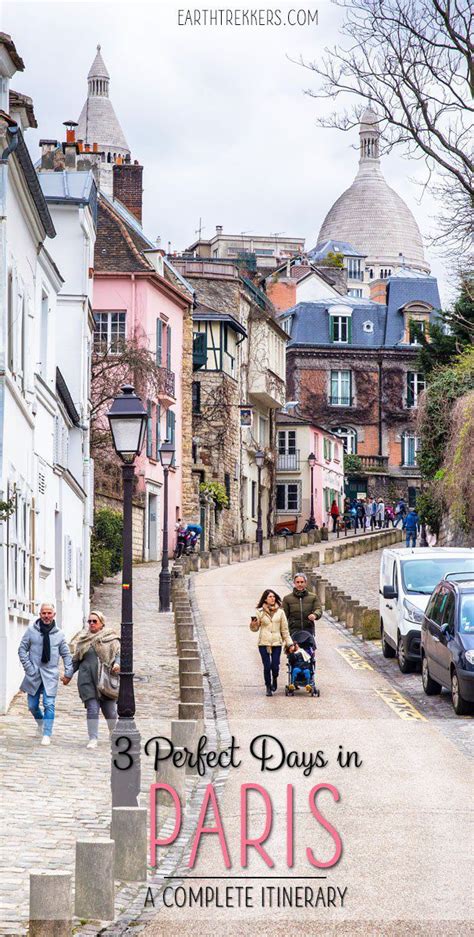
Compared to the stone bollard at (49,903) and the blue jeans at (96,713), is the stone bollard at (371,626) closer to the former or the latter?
the blue jeans at (96,713)

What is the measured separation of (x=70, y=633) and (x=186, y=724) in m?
→ 14.0

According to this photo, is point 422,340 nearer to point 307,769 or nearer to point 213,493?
point 213,493

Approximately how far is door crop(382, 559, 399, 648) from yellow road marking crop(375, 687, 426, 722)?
116 inches

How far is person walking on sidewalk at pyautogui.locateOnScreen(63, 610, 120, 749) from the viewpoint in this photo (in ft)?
56.3

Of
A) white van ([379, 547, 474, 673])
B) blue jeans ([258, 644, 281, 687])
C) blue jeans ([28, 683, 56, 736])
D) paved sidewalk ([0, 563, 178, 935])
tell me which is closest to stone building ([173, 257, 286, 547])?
white van ([379, 547, 474, 673])

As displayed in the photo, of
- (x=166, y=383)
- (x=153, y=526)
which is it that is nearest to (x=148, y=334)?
(x=166, y=383)

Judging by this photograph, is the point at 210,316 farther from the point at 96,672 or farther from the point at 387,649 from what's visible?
the point at 96,672

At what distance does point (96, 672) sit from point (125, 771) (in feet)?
14.0

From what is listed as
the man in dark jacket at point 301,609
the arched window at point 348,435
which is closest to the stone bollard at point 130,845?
the man in dark jacket at point 301,609

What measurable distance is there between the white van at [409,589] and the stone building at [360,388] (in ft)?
209

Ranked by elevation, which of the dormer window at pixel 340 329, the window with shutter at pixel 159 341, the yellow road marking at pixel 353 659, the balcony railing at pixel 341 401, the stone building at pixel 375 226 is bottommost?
the yellow road marking at pixel 353 659

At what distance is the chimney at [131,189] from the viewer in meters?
60.8

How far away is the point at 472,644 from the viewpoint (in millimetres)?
19734

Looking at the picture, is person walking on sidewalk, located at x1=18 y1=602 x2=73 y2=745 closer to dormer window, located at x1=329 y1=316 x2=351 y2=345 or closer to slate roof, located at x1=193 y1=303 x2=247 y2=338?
slate roof, located at x1=193 y1=303 x2=247 y2=338
